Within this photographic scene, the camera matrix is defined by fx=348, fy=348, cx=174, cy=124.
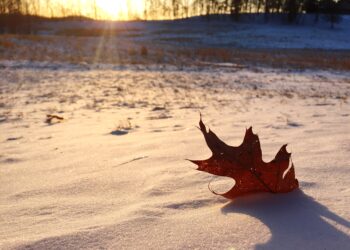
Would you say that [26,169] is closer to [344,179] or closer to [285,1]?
[344,179]

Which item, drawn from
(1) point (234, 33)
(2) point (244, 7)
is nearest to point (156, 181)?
(1) point (234, 33)

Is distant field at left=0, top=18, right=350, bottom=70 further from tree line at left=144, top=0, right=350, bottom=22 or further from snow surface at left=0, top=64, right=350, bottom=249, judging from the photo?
snow surface at left=0, top=64, right=350, bottom=249

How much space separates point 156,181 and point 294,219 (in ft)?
2.40

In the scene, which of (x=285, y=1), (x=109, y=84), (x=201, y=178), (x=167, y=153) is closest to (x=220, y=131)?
(x=167, y=153)

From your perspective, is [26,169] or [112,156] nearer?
[26,169]

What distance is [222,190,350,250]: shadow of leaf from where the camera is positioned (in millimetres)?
1054

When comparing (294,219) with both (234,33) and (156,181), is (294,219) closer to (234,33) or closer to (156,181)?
(156,181)

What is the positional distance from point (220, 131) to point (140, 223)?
2.03m

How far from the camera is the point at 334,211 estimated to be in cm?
125

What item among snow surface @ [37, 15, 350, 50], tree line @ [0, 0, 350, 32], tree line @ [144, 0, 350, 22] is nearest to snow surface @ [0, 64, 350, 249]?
snow surface @ [37, 15, 350, 50]

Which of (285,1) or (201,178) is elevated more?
(285,1)

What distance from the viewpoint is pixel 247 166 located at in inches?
53.4

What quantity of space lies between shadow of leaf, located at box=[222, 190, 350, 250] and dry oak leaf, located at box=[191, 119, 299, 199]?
1.8 inches

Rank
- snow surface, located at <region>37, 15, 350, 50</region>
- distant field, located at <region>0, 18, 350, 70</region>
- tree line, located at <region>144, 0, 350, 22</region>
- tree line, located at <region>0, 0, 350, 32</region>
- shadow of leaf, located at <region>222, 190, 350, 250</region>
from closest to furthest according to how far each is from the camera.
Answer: shadow of leaf, located at <region>222, 190, 350, 250</region>, distant field, located at <region>0, 18, 350, 70</region>, snow surface, located at <region>37, 15, 350, 50</region>, tree line, located at <region>0, 0, 350, 32</region>, tree line, located at <region>144, 0, 350, 22</region>
